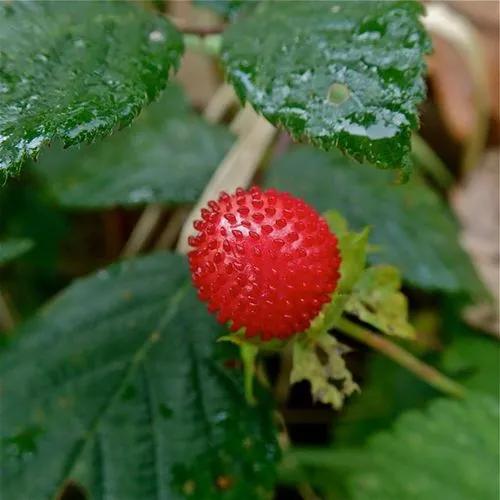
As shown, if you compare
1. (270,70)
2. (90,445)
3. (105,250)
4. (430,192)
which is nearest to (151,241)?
(105,250)

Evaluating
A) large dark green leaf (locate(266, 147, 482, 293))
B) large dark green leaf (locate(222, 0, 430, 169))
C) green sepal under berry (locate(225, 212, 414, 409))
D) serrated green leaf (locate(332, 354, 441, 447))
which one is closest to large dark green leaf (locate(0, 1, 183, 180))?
large dark green leaf (locate(222, 0, 430, 169))

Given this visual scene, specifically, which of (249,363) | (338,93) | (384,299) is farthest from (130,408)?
(338,93)

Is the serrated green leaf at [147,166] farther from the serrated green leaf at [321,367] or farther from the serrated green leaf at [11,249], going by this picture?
the serrated green leaf at [321,367]

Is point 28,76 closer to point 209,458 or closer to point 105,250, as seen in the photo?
point 209,458

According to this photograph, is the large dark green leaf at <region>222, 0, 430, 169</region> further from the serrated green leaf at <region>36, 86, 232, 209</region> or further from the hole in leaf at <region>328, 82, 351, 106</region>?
the serrated green leaf at <region>36, 86, 232, 209</region>

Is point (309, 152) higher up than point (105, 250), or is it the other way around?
point (309, 152)

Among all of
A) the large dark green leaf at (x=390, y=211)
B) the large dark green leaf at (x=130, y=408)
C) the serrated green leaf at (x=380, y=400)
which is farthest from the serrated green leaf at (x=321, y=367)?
the serrated green leaf at (x=380, y=400)
